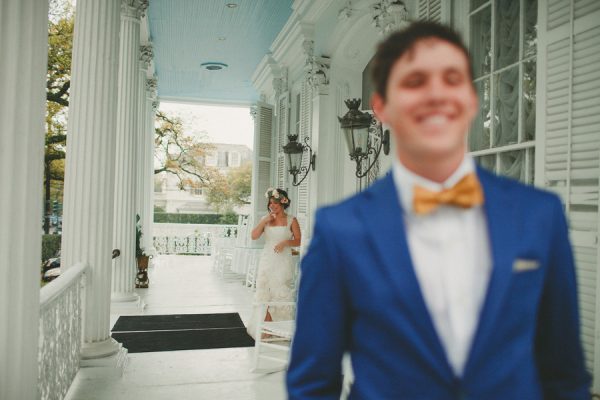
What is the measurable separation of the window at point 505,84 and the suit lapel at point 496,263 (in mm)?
2193

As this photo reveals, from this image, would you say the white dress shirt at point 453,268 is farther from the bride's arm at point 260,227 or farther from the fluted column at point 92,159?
the bride's arm at point 260,227

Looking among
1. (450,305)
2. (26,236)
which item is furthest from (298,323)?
(26,236)

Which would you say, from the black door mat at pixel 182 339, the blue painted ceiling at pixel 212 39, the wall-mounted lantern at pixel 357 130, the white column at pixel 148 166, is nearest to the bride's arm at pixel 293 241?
the black door mat at pixel 182 339

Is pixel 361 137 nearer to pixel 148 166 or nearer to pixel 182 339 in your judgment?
pixel 182 339

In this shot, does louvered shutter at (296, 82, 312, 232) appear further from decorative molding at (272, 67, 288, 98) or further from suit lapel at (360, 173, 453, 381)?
suit lapel at (360, 173, 453, 381)

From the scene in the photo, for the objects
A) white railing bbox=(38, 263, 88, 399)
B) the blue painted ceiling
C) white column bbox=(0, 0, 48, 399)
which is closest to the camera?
white column bbox=(0, 0, 48, 399)

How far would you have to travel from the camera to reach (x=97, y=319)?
3861mm

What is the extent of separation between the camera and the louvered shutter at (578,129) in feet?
7.37

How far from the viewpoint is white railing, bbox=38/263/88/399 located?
2.63 meters

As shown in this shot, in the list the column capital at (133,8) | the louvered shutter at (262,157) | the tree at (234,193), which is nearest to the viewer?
the column capital at (133,8)

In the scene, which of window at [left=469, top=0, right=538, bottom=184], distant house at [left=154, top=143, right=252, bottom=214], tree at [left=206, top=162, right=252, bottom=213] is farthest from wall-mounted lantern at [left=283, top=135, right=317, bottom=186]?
distant house at [left=154, top=143, right=252, bottom=214]

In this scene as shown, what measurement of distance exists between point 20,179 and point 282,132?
7.40 meters

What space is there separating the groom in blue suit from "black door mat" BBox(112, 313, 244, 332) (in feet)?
16.3

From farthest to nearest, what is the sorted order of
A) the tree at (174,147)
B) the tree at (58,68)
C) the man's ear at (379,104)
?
1. the tree at (174,147)
2. the tree at (58,68)
3. the man's ear at (379,104)
